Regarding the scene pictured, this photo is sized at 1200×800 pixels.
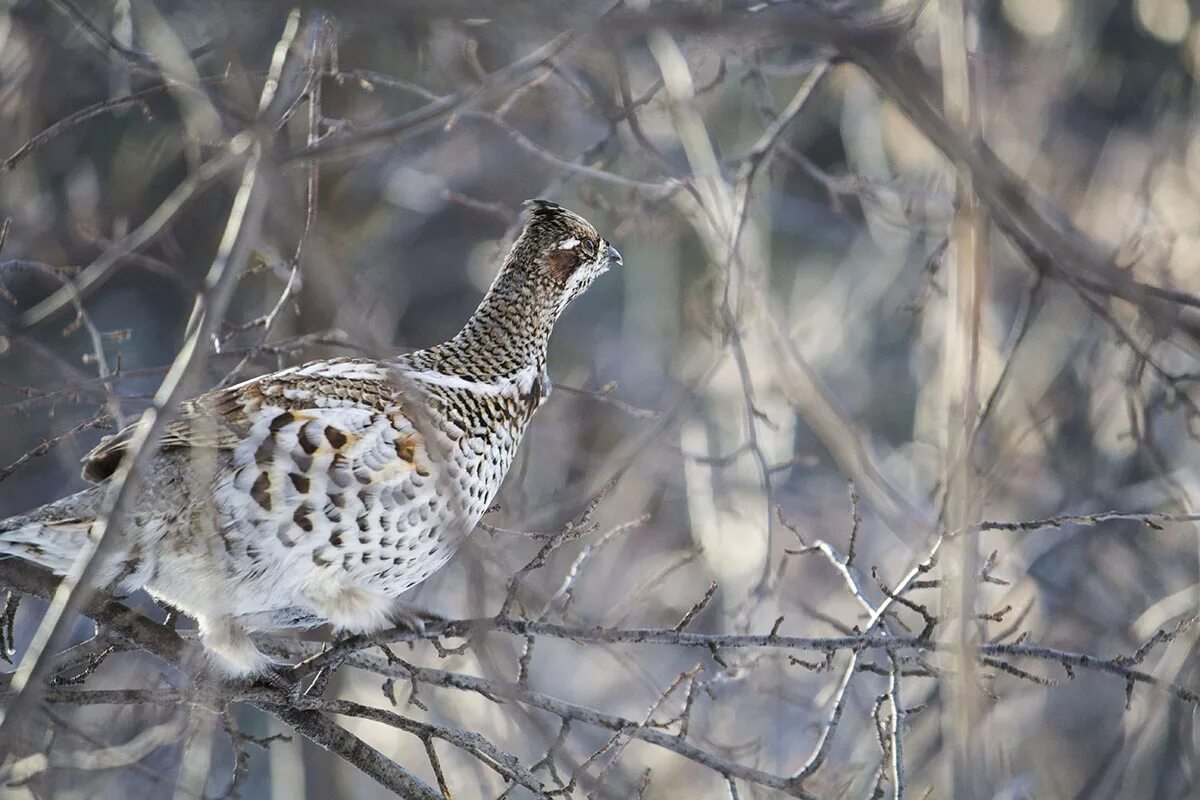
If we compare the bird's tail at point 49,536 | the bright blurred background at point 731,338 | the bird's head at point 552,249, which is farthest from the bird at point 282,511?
the bird's head at point 552,249

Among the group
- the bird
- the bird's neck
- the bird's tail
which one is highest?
the bird's neck

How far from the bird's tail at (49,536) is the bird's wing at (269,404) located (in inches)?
7.6

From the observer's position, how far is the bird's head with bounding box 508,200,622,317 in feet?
13.4

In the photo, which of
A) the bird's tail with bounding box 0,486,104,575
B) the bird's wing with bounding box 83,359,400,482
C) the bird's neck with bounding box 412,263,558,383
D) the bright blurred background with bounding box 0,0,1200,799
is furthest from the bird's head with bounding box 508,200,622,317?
the bird's tail with bounding box 0,486,104,575

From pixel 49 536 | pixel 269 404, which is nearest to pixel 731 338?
pixel 269 404

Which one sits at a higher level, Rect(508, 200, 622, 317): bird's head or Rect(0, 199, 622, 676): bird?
Rect(508, 200, 622, 317): bird's head

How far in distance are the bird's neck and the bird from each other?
13.9 inches

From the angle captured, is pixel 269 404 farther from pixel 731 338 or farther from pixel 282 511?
pixel 731 338

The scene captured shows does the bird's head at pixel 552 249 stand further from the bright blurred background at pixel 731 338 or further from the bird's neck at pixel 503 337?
the bright blurred background at pixel 731 338

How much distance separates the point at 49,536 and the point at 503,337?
1535 mm

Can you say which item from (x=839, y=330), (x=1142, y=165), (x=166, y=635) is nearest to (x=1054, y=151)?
(x=1142, y=165)

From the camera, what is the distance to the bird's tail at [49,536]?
2891 millimetres

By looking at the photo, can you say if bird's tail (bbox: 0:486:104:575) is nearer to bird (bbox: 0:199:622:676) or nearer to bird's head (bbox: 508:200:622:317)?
bird (bbox: 0:199:622:676)

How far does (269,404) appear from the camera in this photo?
3.34 m
